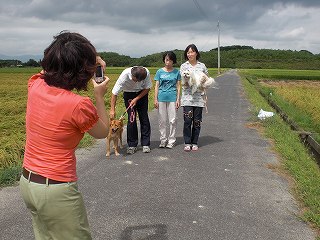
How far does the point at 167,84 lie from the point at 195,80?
558 millimetres

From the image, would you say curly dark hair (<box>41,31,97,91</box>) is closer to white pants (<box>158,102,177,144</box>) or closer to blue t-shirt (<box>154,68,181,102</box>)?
blue t-shirt (<box>154,68,181,102</box>)

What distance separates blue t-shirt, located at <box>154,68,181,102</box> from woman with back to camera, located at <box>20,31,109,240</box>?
4476 millimetres

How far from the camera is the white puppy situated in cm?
628

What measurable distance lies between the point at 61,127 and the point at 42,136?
138 millimetres

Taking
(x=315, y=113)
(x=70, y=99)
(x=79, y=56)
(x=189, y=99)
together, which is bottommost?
(x=315, y=113)

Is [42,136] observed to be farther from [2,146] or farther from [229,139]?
[229,139]

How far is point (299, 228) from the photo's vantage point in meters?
3.59

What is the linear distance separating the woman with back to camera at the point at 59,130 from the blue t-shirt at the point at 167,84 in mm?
4476

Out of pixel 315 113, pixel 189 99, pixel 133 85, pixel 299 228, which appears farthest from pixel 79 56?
pixel 315 113

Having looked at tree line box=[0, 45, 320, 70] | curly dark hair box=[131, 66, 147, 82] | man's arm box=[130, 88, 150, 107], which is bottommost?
man's arm box=[130, 88, 150, 107]

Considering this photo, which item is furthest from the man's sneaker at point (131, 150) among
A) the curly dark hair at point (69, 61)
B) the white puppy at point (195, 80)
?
the curly dark hair at point (69, 61)

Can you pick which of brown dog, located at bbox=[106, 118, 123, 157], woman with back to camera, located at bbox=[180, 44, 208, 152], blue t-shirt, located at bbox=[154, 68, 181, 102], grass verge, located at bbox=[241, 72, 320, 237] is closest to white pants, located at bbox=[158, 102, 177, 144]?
blue t-shirt, located at bbox=[154, 68, 181, 102]

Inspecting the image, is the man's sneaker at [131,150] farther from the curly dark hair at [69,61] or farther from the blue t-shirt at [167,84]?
the curly dark hair at [69,61]

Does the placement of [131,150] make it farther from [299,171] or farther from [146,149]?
[299,171]
